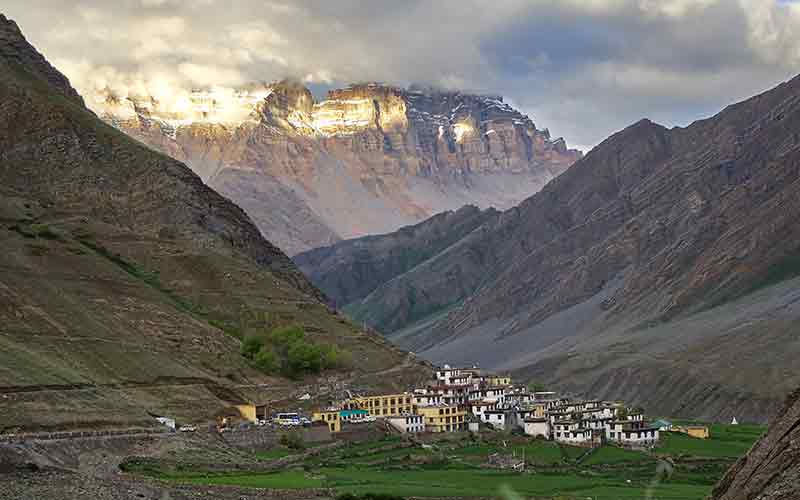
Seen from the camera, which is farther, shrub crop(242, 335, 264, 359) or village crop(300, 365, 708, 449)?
shrub crop(242, 335, 264, 359)

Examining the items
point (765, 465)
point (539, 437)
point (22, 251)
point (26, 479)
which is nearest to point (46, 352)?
point (22, 251)

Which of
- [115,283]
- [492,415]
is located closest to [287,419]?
[492,415]

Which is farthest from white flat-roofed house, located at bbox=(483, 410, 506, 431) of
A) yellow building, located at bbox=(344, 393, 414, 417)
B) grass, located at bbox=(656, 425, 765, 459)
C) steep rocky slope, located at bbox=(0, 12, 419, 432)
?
steep rocky slope, located at bbox=(0, 12, 419, 432)

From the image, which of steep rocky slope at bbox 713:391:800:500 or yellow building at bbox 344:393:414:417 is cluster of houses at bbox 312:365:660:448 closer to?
yellow building at bbox 344:393:414:417

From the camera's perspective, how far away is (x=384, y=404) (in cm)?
11244

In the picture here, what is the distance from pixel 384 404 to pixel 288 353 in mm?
13410

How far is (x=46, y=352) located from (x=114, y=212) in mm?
54489

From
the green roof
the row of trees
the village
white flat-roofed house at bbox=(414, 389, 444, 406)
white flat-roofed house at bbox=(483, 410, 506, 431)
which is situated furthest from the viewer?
the row of trees

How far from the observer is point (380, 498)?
67.9 meters

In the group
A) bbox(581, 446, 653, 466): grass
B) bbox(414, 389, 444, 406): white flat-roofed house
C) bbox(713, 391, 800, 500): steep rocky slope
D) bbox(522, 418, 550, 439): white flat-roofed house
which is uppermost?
bbox(414, 389, 444, 406): white flat-roofed house

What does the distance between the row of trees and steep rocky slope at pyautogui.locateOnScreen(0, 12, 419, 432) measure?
→ 1.76 metres

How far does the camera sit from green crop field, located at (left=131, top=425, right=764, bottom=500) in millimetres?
73875

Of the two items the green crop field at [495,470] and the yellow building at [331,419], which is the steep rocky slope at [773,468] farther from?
the yellow building at [331,419]

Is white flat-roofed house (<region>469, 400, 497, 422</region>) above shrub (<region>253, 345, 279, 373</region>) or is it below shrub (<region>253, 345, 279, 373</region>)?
below
